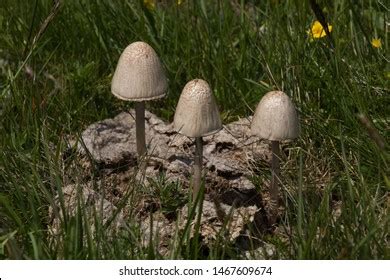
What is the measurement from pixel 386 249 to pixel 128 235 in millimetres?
977

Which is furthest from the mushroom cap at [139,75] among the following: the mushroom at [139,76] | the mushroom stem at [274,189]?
the mushroom stem at [274,189]

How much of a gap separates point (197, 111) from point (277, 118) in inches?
13.5

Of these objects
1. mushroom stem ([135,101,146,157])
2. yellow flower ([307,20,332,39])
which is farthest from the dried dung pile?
yellow flower ([307,20,332,39])

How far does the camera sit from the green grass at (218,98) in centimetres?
255

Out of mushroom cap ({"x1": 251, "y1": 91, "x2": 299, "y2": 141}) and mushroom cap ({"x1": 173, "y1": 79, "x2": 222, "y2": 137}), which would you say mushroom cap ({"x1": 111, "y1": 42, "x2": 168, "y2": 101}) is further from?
mushroom cap ({"x1": 251, "y1": 91, "x2": 299, "y2": 141})

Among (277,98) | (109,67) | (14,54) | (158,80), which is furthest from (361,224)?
(14,54)

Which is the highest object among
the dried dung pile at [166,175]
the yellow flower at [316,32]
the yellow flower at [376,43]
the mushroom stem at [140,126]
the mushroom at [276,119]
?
the yellow flower at [316,32]

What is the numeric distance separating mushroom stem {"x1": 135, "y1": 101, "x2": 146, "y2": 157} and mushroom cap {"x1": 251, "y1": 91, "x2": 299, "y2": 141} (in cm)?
63

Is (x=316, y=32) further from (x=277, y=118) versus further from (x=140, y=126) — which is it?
(x=140, y=126)

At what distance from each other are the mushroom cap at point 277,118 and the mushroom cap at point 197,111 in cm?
21

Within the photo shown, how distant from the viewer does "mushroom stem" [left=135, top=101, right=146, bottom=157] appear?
10.5 ft

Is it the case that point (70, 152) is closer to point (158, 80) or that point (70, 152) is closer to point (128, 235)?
point (158, 80)

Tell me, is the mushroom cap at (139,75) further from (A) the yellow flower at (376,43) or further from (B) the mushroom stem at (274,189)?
(A) the yellow flower at (376,43)

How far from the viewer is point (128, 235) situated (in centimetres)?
260
